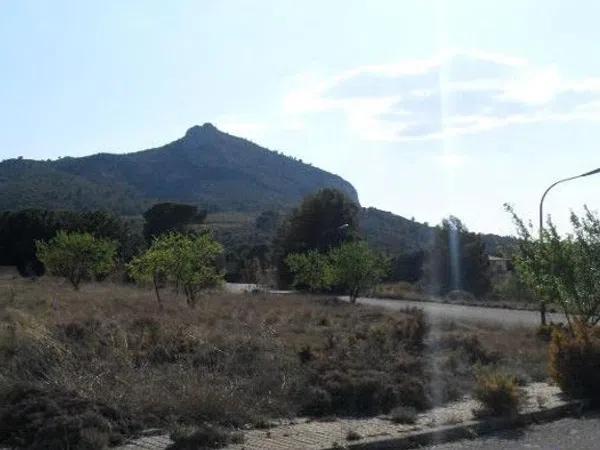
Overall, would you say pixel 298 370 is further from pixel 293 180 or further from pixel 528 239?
pixel 293 180

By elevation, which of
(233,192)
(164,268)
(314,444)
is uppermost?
(233,192)

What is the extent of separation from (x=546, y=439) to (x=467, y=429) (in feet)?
3.24

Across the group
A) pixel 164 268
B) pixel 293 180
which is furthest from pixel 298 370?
pixel 293 180

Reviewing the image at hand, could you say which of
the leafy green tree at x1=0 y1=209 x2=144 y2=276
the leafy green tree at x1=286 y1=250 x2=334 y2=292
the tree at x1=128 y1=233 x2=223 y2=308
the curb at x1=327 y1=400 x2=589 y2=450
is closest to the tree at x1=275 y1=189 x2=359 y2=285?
the leafy green tree at x1=0 y1=209 x2=144 y2=276

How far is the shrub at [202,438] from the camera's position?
868 cm

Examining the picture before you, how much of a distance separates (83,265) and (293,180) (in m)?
119

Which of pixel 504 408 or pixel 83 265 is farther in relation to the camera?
pixel 83 265

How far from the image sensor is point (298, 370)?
490 inches

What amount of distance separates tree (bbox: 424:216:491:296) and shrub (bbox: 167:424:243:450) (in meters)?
58.6

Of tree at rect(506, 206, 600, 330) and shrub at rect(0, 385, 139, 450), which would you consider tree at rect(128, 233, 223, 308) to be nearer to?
tree at rect(506, 206, 600, 330)

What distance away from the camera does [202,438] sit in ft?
28.8

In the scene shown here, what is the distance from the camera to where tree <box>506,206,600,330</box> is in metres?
16.1

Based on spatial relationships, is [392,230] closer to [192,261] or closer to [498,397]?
[192,261]

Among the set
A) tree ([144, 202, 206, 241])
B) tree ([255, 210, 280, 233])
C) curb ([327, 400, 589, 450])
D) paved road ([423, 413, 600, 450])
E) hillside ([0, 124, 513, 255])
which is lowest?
paved road ([423, 413, 600, 450])
